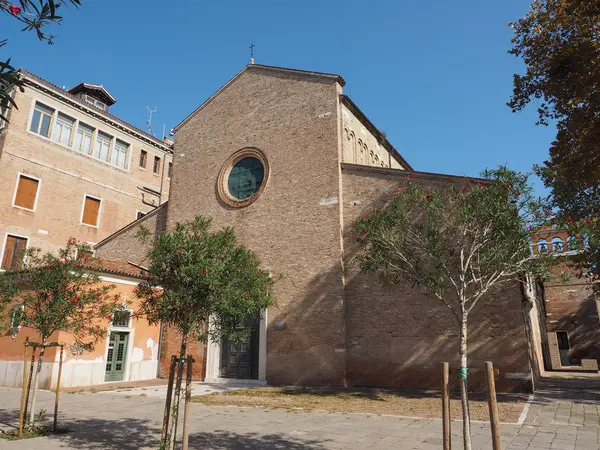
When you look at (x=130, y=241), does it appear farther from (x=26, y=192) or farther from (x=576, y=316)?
(x=576, y=316)

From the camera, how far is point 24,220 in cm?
1994

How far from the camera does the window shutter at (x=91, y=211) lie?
23028 millimetres

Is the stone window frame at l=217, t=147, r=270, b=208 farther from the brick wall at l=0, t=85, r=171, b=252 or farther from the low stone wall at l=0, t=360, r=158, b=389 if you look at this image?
the brick wall at l=0, t=85, r=171, b=252

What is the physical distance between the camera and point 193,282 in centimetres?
552

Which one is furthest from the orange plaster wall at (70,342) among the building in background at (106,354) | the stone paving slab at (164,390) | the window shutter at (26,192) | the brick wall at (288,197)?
the window shutter at (26,192)

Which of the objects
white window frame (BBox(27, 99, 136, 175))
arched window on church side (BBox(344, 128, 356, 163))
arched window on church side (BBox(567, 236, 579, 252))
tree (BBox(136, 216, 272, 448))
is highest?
white window frame (BBox(27, 99, 136, 175))

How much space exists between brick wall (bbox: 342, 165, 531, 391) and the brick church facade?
0.10 feet

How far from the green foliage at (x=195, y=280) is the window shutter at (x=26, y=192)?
17887 millimetres

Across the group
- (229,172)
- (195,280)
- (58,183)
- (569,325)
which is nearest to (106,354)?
(229,172)

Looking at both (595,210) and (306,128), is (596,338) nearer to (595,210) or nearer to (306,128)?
(595,210)

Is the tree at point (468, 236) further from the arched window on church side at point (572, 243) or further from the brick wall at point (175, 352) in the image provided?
the brick wall at point (175, 352)

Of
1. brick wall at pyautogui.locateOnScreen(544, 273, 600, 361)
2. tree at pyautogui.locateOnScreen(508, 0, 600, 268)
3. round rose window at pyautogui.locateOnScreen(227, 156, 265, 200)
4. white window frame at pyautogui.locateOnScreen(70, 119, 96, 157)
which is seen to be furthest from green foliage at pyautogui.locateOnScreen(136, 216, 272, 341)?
brick wall at pyautogui.locateOnScreen(544, 273, 600, 361)

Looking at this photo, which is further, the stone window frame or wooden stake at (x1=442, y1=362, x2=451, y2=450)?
the stone window frame

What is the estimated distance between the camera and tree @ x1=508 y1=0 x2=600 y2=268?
486cm
